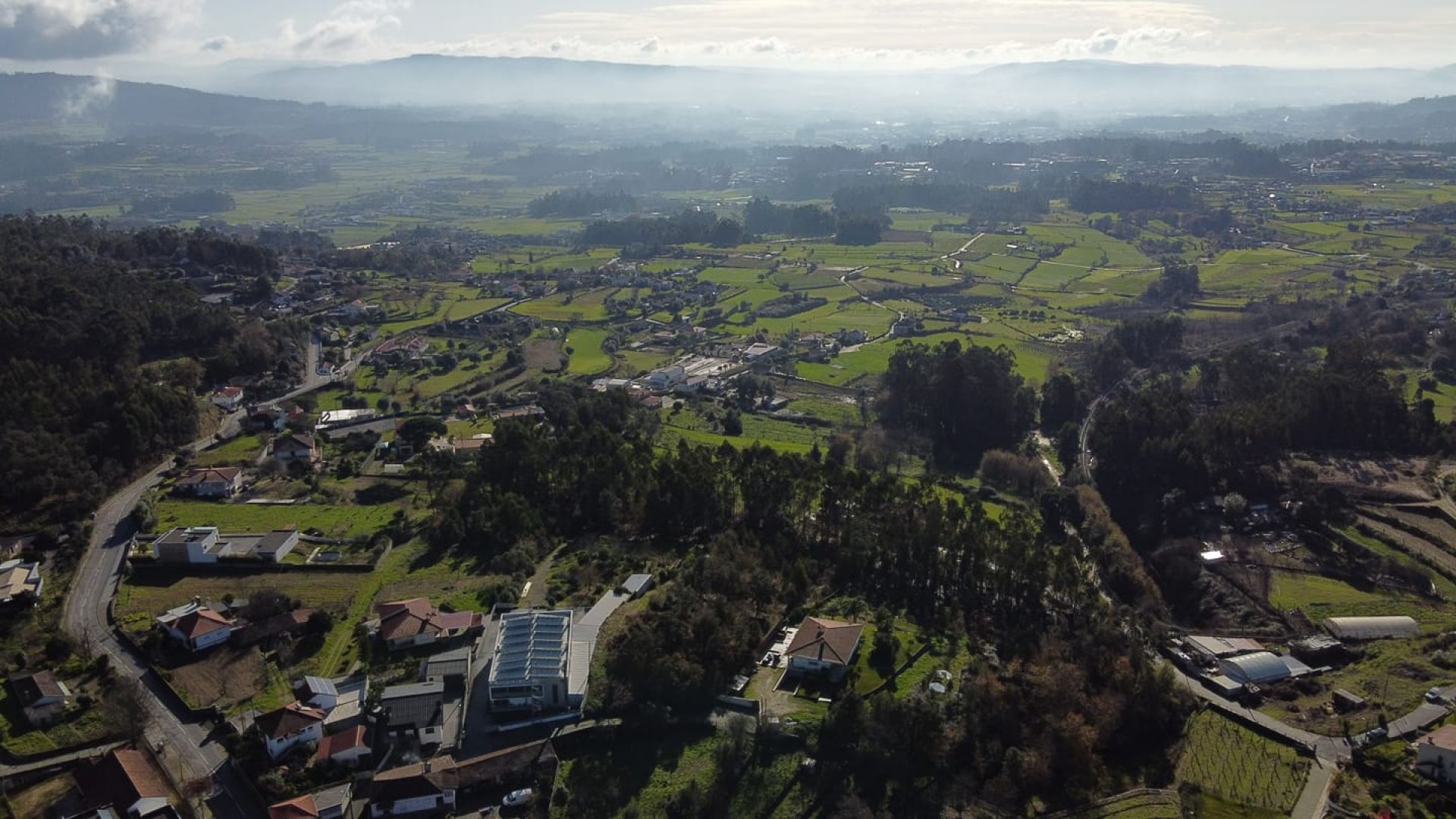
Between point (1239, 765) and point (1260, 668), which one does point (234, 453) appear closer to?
point (1239, 765)

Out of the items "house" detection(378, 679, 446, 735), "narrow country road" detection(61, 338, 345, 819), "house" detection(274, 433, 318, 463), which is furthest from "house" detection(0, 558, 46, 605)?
"house" detection(378, 679, 446, 735)

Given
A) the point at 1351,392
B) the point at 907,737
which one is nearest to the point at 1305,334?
the point at 1351,392

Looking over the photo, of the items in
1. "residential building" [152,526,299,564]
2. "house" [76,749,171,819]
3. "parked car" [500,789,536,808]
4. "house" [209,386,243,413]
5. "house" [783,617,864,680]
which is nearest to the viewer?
"house" [76,749,171,819]

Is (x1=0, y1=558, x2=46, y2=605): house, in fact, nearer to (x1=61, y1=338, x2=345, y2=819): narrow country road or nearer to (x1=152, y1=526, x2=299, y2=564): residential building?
(x1=61, y1=338, x2=345, y2=819): narrow country road

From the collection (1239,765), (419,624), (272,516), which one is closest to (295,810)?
(419,624)

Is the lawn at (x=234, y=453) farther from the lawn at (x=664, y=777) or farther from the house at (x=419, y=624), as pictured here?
the lawn at (x=664, y=777)
